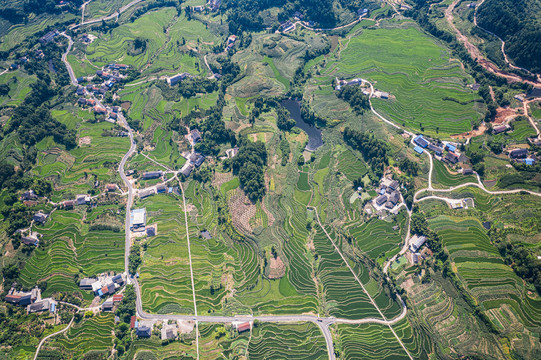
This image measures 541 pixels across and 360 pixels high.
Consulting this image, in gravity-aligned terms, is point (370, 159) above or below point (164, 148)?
above

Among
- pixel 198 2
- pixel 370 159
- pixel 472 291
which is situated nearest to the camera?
pixel 472 291

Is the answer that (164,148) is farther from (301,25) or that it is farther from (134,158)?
(301,25)

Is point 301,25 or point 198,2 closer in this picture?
point 301,25

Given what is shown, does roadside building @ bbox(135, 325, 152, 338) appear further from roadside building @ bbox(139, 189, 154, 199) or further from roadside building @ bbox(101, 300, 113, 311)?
roadside building @ bbox(139, 189, 154, 199)

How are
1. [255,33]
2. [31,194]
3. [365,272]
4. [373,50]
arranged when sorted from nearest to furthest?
1. [365,272]
2. [31,194]
3. [373,50]
4. [255,33]

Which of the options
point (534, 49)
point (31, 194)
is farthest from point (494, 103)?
point (31, 194)

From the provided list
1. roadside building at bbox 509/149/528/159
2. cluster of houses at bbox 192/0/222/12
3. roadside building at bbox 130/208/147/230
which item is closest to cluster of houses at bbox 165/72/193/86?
cluster of houses at bbox 192/0/222/12

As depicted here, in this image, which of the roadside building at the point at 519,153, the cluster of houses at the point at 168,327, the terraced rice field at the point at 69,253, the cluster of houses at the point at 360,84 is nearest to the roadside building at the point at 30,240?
the terraced rice field at the point at 69,253
